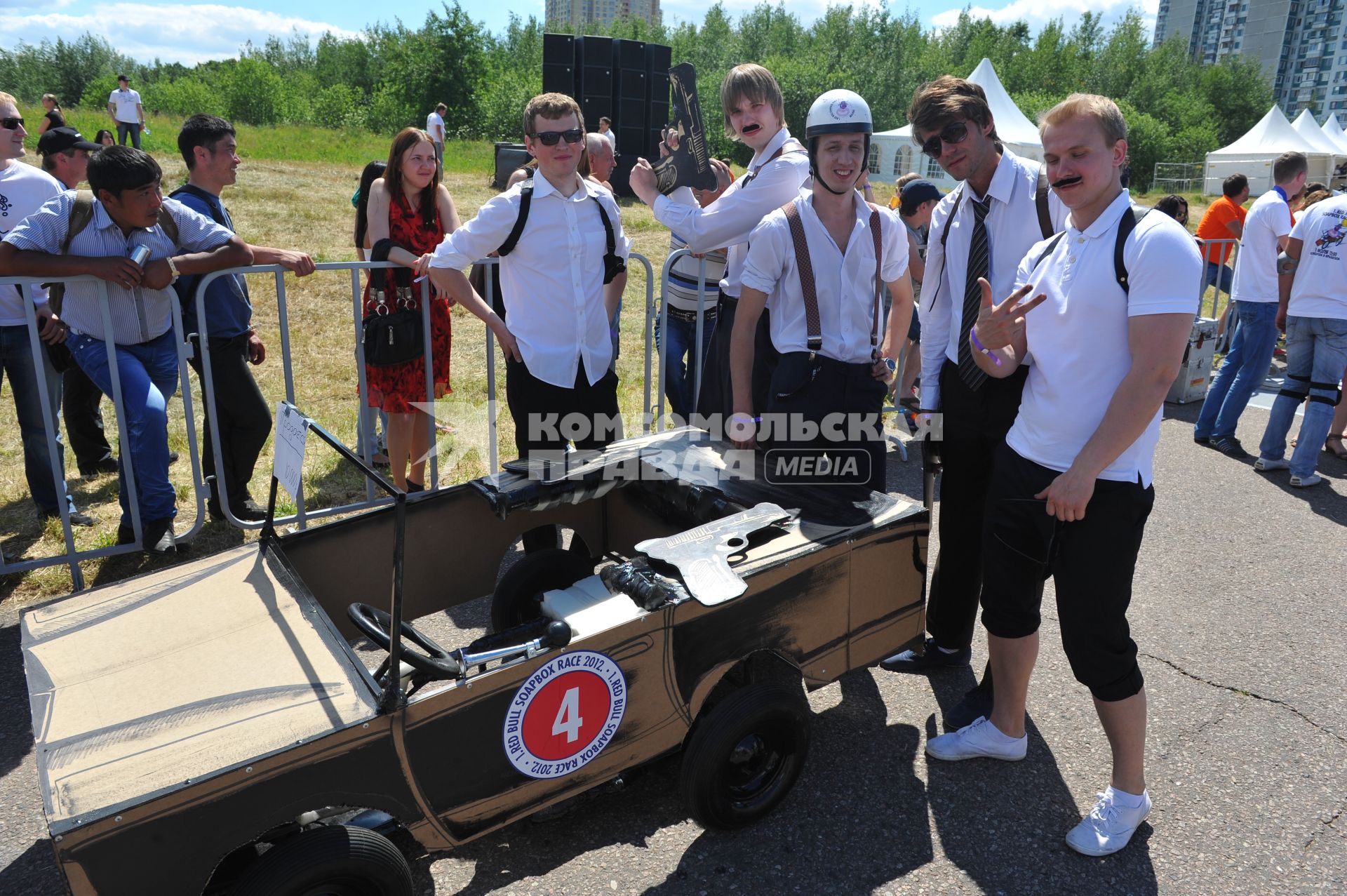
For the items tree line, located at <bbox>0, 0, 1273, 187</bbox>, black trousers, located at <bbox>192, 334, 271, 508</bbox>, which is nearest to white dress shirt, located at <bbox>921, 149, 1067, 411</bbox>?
black trousers, located at <bbox>192, 334, 271, 508</bbox>

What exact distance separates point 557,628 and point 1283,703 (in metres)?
3.08

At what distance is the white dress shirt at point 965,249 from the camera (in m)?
3.10

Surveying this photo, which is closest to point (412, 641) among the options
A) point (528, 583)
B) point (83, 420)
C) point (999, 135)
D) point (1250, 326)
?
point (528, 583)

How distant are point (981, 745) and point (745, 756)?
93 centimetres

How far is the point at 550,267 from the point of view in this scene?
364 centimetres

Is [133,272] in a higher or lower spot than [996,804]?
higher

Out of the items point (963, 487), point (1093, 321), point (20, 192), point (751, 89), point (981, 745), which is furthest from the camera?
point (20, 192)

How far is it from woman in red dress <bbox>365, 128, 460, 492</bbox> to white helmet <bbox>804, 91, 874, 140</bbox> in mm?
2472

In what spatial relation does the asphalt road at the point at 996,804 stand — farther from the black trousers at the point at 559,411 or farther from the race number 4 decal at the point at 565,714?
the black trousers at the point at 559,411

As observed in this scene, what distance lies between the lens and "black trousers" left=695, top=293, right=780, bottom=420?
3.44 meters

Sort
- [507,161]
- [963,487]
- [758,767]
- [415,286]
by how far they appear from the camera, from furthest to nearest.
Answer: [507,161] → [415,286] → [963,487] → [758,767]

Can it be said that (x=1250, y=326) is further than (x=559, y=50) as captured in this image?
No

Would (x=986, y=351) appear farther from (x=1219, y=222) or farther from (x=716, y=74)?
(x=716, y=74)

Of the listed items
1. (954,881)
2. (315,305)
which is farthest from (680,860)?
(315,305)
